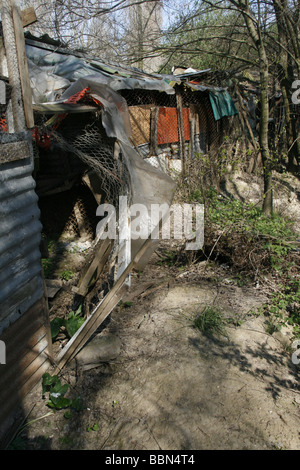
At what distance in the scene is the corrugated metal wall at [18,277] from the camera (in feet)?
7.80

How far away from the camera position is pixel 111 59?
910 centimetres

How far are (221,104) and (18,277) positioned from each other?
9452 mm

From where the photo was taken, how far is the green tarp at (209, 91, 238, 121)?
394 inches

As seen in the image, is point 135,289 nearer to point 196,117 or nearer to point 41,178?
point 41,178

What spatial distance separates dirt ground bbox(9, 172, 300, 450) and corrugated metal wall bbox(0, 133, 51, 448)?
292 mm

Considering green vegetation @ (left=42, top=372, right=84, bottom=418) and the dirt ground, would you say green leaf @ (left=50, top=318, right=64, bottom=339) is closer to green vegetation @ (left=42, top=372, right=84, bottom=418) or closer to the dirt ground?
the dirt ground

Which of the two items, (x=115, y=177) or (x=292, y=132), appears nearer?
(x=115, y=177)

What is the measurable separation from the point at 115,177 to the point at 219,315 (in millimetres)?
2073

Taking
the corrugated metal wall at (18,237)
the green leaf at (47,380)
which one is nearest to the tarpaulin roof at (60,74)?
the corrugated metal wall at (18,237)

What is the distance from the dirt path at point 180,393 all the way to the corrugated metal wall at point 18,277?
307 millimetres

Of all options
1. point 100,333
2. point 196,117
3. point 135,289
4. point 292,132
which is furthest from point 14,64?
point 292,132

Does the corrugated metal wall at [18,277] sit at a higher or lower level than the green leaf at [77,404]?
higher

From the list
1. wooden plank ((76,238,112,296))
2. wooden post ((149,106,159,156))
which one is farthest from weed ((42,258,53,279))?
wooden post ((149,106,159,156))

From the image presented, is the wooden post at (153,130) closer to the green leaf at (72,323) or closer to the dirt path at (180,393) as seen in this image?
the dirt path at (180,393)
